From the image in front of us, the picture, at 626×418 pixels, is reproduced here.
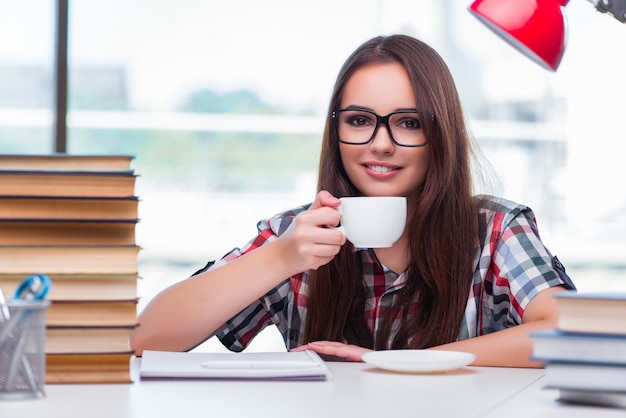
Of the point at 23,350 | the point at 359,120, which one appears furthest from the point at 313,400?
the point at 359,120

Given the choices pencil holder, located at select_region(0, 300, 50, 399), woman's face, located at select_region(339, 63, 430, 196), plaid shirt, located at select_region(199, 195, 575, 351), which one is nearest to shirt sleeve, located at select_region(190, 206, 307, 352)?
plaid shirt, located at select_region(199, 195, 575, 351)

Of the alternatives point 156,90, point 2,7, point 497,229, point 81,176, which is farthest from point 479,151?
point 156,90

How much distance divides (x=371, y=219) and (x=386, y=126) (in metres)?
0.34

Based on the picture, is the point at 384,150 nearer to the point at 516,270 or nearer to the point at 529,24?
the point at 516,270

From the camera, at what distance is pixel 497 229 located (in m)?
1.73

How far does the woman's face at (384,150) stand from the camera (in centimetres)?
169

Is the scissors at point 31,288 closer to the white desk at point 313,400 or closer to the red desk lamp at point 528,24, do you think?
the white desk at point 313,400

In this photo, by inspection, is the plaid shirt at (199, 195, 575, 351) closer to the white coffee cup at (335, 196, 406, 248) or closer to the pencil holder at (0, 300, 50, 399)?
the white coffee cup at (335, 196, 406, 248)

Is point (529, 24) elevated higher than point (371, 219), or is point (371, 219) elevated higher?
point (529, 24)

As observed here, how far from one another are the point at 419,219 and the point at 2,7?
3.68 m

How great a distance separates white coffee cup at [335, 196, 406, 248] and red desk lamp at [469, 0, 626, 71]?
35 centimetres

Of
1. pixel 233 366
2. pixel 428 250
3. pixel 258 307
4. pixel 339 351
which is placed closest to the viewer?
pixel 233 366

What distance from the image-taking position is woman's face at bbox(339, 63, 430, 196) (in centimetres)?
169

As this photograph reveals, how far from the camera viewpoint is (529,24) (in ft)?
3.67
